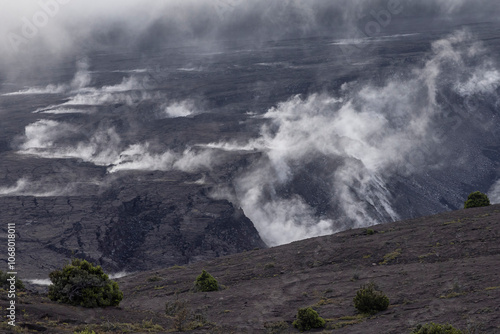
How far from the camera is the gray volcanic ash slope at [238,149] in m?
54.8

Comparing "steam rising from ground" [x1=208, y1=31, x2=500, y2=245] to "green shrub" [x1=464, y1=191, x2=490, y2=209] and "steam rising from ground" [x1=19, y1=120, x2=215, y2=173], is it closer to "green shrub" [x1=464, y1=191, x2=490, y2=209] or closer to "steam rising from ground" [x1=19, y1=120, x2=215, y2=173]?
"steam rising from ground" [x1=19, y1=120, x2=215, y2=173]

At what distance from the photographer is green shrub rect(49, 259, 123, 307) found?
2483 centimetres

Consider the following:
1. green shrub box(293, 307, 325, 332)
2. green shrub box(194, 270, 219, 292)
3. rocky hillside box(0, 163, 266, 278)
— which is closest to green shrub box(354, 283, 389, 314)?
green shrub box(293, 307, 325, 332)

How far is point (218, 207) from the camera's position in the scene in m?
58.0

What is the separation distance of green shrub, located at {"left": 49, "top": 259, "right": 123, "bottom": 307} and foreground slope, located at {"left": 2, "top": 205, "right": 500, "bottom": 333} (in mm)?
626

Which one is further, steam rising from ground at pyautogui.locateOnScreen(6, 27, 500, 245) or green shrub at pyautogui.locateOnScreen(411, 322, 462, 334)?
steam rising from ground at pyautogui.locateOnScreen(6, 27, 500, 245)

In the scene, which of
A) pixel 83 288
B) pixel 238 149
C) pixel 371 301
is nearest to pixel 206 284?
pixel 83 288

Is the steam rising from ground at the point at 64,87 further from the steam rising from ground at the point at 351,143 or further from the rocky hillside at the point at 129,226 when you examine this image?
the rocky hillside at the point at 129,226

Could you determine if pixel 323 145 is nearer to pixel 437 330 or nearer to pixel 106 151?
pixel 106 151

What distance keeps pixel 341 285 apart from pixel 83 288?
12406 millimetres

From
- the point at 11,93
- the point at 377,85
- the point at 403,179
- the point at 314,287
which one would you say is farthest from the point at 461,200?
the point at 11,93

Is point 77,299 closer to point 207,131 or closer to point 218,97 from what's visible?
point 207,131

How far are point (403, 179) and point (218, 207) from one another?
35.0 metres

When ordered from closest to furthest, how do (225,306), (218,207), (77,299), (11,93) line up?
(77,299), (225,306), (218,207), (11,93)
